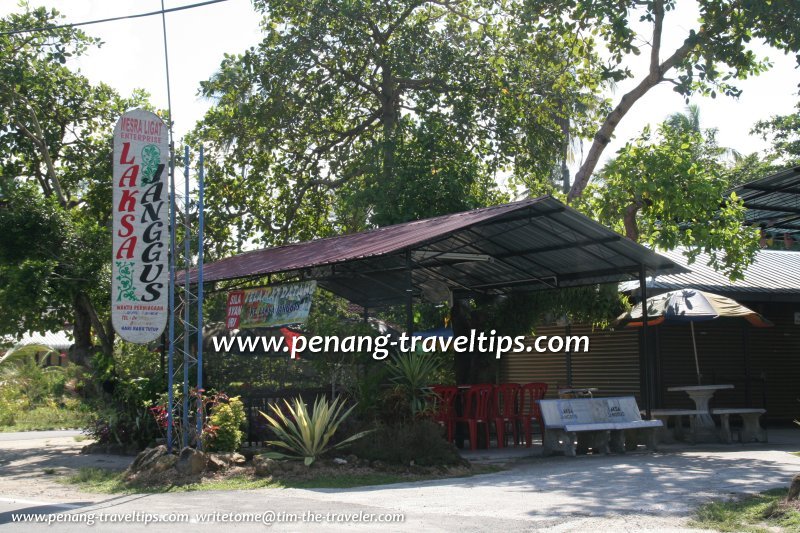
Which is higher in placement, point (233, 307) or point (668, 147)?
point (668, 147)

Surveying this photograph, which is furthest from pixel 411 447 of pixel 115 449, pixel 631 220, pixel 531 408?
pixel 631 220

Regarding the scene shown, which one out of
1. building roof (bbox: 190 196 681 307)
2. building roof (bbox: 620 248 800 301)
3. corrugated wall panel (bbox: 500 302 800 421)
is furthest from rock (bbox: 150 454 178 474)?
corrugated wall panel (bbox: 500 302 800 421)

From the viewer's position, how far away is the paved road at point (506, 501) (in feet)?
25.9

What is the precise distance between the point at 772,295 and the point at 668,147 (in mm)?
3848

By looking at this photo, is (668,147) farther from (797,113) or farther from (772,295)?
(797,113)

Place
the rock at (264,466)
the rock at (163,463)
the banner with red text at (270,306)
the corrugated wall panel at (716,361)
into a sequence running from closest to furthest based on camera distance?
the rock at (264,466)
the rock at (163,463)
the banner with red text at (270,306)
the corrugated wall panel at (716,361)

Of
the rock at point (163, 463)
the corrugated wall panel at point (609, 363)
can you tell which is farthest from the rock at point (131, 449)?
the corrugated wall panel at point (609, 363)

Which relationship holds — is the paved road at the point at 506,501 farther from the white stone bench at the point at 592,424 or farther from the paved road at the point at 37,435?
the paved road at the point at 37,435

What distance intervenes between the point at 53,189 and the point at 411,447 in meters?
13.2

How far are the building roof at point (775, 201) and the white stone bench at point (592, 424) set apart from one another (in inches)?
331

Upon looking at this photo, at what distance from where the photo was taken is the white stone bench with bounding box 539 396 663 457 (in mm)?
13359

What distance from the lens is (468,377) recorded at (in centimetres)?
1756

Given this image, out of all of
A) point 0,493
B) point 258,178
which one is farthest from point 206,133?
point 0,493

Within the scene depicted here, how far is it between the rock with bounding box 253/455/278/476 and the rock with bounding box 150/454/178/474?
1091 millimetres
